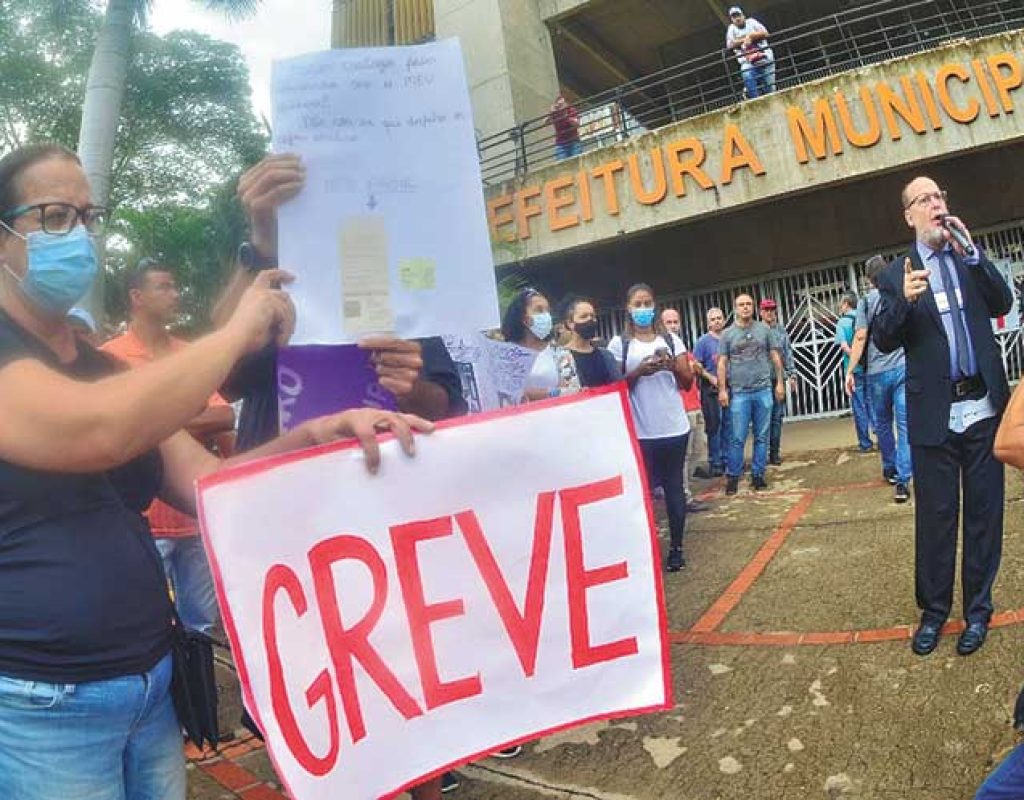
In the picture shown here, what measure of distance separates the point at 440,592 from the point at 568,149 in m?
11.5

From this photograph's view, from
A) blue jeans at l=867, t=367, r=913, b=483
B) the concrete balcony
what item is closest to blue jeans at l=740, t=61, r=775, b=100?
the concrete balcony

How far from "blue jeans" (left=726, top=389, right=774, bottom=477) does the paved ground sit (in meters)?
2.36

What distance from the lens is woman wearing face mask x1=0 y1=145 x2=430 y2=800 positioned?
1113 mm

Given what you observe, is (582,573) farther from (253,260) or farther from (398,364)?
(253,260)

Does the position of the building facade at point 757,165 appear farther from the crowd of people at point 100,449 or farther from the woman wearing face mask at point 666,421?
the crowd of people at point 100,449

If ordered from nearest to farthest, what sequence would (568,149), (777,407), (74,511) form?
1. (74,511)
2. (777,407)
3. (568,149)

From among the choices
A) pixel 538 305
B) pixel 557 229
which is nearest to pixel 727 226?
pixel 557 229

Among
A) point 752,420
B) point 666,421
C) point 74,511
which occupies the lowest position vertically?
point 752,420

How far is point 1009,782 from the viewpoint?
1496 millimetres

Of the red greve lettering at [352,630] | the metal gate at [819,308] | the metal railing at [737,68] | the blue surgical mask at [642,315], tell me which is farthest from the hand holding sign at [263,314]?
the metal gate at [819,308]

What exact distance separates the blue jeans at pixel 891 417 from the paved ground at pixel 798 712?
3.87 ft

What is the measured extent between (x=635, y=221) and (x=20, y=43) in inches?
788

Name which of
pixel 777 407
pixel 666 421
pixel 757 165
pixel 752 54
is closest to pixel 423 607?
pixel 666 421

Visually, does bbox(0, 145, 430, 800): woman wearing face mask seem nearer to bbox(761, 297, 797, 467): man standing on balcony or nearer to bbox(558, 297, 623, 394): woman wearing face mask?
bbox(558, 297, 623, 394): woman wearing face mask
